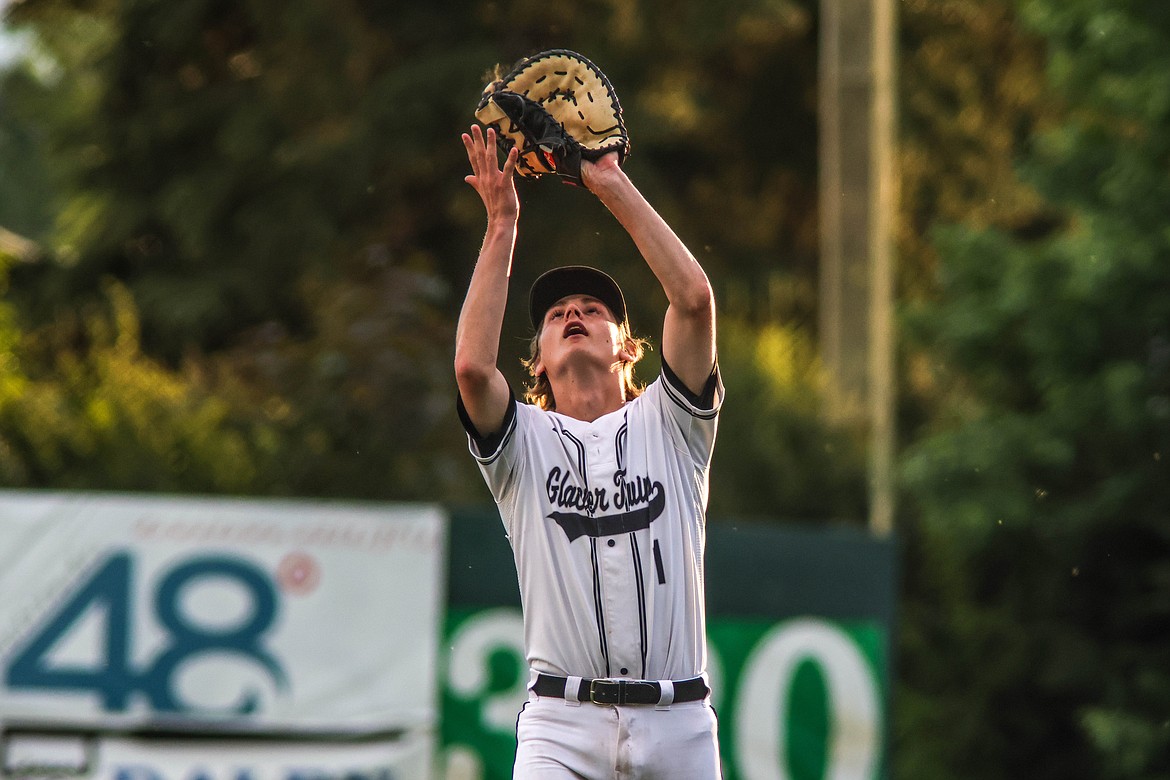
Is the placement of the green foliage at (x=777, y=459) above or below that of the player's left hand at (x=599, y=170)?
above

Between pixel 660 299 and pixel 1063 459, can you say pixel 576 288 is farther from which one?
pixel 660 299

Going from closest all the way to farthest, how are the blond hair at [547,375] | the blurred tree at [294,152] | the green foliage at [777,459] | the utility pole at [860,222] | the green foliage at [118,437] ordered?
the blond hair at [547,375] → the green foliage at [118,437] → the green foliage at [777,459] → the utility pole at [860,222] → the blurred tree at [294,152]

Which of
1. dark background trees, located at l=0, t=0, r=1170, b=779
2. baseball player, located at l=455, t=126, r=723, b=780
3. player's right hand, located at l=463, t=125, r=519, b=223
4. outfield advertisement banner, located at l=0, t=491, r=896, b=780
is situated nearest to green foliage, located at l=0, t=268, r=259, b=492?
dark background trees, located at l=0, t=0, r=1170, b=779

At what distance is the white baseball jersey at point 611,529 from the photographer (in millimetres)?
4457

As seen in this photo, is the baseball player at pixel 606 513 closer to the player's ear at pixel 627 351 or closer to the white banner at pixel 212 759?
the player's ear at pixel 627 351

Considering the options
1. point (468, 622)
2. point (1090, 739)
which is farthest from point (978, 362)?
point (468, 622)

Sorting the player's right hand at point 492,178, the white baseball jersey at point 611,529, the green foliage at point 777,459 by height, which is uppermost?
the green foliage at point 777,459

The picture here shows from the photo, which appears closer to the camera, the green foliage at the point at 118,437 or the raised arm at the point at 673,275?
the raised arm at the point at 673,275

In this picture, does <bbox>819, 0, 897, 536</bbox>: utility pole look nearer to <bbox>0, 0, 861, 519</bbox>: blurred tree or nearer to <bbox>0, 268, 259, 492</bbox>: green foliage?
<bbox>0, 0, 861, 519</bbox>: blurred tree

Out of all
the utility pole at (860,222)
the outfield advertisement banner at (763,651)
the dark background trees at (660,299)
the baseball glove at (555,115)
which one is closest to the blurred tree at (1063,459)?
the dark background trees at (660,299)

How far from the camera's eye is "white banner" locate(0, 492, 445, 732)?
9.07 m

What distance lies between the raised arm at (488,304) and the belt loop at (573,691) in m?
0.68

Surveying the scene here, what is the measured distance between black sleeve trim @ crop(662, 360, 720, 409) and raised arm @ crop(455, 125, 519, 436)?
0.44m

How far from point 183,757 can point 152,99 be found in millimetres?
9231
